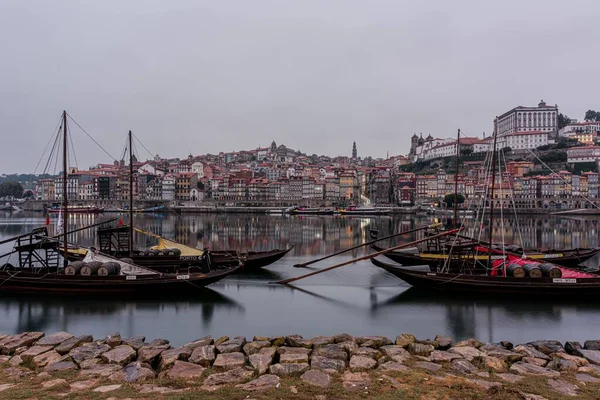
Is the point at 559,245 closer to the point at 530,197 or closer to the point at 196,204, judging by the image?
the point at 530,197

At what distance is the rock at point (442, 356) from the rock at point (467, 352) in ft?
0.52

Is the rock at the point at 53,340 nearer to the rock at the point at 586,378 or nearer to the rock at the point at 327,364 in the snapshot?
the rock at the point at 327,364

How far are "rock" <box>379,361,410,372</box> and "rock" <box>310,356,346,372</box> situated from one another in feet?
2.15

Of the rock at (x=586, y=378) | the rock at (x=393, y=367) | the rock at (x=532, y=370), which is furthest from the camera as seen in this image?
the rock at (x=393, y=367)

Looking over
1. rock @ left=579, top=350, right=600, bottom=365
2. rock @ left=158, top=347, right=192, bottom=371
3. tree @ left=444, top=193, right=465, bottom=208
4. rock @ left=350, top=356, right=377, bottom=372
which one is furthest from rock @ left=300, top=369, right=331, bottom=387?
tree @ left=444, top=193, right=465, bottom=208

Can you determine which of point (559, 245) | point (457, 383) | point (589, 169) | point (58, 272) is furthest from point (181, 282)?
point (589, 169)

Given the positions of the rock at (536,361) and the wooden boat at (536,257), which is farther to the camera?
the wooden boat at (536,257)

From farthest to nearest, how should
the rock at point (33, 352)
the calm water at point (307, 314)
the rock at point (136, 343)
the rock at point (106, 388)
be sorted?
the calm water at point (307, 314)
the rock at point (136, 343)
the rock at point (33, 352)
the rock at point (106, 388)

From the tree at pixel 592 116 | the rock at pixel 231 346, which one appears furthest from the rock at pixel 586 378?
the tree at pixel 592 116

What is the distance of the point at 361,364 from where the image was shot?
7.52 meters

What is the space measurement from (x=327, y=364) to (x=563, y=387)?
11.5 ft

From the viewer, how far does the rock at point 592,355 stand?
789 cm

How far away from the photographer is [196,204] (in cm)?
11031

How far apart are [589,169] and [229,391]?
123 m
